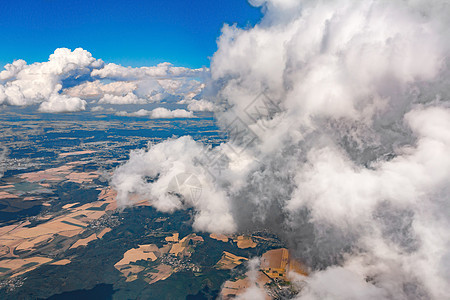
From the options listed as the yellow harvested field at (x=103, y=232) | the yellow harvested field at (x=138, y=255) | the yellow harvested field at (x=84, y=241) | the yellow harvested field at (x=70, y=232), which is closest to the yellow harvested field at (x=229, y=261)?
the yellow harvested field at (x=138, y=255)

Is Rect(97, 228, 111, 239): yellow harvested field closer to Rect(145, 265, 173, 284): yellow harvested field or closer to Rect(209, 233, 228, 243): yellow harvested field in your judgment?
Rect(145, 265, 173, 284): yellow harvested field

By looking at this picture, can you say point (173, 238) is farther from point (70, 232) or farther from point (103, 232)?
point (70, 232)

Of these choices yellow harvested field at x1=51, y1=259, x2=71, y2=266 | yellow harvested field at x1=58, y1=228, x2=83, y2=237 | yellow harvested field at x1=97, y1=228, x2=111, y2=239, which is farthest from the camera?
yellow harvested field at x1=97, y1=228, x2=111, y2=239

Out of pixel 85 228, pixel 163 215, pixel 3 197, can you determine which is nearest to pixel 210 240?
pixel 163 215

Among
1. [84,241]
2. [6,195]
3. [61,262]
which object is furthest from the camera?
[6,195]

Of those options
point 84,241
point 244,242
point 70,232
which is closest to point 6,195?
point 70,232

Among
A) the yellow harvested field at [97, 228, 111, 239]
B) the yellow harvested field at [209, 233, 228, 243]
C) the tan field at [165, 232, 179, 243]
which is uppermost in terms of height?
the yellow harvested field at [209, 233, 228, 243]

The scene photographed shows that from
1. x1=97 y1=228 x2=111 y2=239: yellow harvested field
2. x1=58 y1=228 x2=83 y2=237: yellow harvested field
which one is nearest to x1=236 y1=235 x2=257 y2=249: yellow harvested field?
x1=97 y1=228 x2=111 y2=239: yellow harvested field

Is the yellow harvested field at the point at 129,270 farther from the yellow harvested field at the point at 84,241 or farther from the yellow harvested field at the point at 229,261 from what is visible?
the yellow harvested field at the point at 229,261
